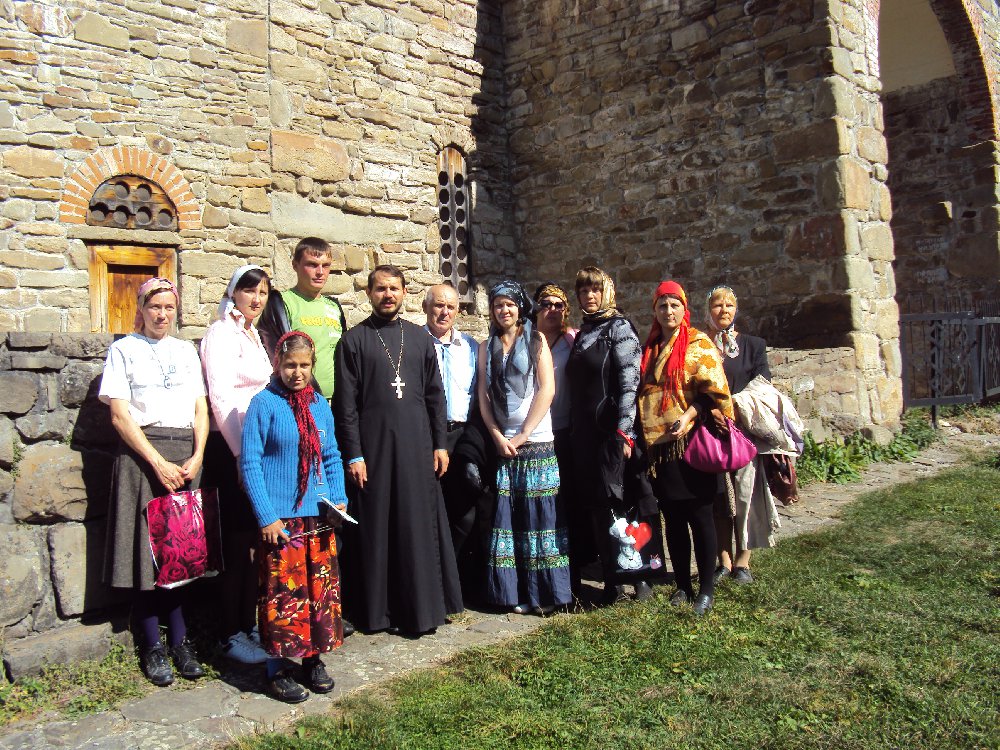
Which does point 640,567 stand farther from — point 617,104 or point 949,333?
point 949,333

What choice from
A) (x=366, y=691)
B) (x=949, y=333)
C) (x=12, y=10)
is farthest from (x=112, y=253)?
(x=949, y=333)

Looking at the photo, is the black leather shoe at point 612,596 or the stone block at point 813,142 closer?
the black leather shoe at point 612,596

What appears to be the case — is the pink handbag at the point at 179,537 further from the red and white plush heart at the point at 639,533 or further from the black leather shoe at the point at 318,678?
the red and white plush heart at the point at 639,533

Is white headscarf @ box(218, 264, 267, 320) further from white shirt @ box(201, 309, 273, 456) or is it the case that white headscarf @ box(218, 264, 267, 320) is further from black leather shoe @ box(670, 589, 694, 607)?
black leather shoe @ box(670, 589, 694, 607)

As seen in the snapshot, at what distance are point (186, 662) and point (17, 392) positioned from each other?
4.45ft

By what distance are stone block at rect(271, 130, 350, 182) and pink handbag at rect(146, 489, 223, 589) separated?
209 inches

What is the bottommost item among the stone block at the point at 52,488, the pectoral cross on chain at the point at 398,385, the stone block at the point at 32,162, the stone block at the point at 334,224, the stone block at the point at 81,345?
the stone block at the point at 52,488

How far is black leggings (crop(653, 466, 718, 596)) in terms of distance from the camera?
159 inches

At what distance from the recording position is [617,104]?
9281mm

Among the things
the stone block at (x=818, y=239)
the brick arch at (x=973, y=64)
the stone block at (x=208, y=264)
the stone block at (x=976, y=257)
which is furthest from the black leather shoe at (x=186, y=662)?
the brick arch at (x=973, y=64)

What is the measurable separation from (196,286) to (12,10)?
2.63 m

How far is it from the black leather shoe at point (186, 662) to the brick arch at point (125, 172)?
4.87m

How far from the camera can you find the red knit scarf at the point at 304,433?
345 centimetres

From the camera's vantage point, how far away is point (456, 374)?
4676mm
